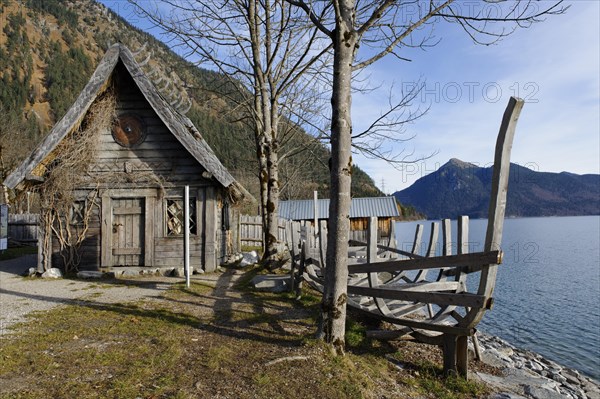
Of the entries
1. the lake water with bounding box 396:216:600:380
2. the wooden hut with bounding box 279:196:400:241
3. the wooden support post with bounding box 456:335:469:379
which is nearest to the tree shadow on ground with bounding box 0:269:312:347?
the wooden support post with bounding box 456:335:469:379

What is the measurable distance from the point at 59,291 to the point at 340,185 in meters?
8.21

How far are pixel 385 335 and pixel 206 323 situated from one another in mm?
2956

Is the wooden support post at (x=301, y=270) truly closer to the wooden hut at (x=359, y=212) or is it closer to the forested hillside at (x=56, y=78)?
A: the forested hillside at (x=56, y=78)

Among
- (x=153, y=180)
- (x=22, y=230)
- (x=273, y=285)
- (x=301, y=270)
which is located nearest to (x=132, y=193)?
(x=153, y=180)

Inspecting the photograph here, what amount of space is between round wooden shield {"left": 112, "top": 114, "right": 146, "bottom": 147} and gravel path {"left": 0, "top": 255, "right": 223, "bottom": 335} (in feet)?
14.1

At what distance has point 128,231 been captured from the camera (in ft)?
41.1

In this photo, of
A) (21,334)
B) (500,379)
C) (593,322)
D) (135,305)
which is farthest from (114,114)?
(593,322)

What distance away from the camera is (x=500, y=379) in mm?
5797

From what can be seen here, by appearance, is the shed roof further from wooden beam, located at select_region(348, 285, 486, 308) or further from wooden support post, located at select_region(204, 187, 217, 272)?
wooden beam, located at select_region(348, 285, 486, 308)

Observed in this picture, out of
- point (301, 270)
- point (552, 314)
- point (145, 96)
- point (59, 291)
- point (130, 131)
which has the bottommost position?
point (552, 314)

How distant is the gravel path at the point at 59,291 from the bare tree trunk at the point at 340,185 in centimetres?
508

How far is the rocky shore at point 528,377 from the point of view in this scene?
5453 millimetres

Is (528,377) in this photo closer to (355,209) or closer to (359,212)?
(359,212)

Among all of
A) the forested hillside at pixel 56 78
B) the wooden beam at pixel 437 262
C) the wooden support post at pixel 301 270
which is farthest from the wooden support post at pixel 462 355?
the forested hillside at pixel 56 78
